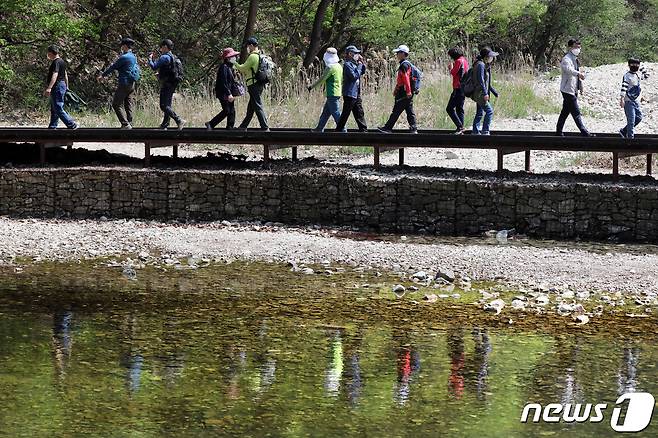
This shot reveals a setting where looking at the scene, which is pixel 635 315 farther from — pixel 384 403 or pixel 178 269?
pixel 178 269

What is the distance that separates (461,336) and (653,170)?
39.4ft

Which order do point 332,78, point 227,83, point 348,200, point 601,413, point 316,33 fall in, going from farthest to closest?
point 316,33, point 227,83, point 332,78, point 348,200, point 601,413

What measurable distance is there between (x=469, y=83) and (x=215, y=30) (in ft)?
57.3

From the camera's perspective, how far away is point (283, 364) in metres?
11.9

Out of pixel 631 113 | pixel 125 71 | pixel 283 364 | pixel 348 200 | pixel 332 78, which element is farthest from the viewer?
pixel 125 71

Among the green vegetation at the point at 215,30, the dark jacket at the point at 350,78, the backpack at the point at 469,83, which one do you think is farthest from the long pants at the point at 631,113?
the green vegetation at the point at 215,30

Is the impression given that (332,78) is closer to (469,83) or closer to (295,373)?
(469,83)

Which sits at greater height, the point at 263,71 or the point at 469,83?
the point at 263,71

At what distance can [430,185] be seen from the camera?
63.9ft

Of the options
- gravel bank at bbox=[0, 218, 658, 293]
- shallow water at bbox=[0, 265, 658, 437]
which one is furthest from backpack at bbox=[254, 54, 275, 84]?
shallow water at bbox=[0, 265, 658, 437]

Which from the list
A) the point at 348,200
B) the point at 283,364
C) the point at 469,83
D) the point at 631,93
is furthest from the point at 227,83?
the point at 283,364

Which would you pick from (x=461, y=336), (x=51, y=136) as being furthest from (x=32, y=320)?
(x=51, y=136)

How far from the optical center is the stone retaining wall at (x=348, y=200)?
61.9 feet

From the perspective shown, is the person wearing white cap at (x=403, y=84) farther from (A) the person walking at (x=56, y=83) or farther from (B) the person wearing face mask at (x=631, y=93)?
(A) the person walking at (x=56, y=83)
